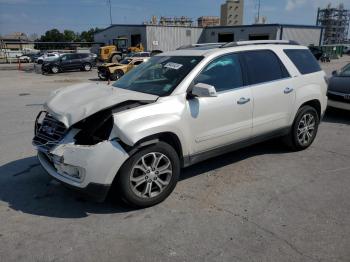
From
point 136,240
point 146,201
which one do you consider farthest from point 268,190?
point 136,240

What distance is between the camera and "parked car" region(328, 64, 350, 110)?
303 inches

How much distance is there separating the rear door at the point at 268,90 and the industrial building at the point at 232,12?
78357 millimetres

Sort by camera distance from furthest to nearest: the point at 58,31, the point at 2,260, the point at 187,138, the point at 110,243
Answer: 1. the point at 58,31
2. the point at 187,138
3. the point at 110,243
4. the point at 2,260

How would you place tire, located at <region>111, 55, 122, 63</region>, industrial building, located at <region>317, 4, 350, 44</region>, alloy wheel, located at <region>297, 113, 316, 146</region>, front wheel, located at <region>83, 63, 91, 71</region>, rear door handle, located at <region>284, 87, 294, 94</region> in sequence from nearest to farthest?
1. rear door handle, located at <region>284, 87, 294, 94</region>
2. alloy wheel, located at <region>297, 113, 316, 146</region>
3. front wheel, located at <region>83, 63, 91, 71</region>
4. tire, located at <region>111, 55, 122, 63</region>
5. industrial building, located at <region>317, 4, 350, 44</region>

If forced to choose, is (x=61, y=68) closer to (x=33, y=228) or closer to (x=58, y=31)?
(x=33, y=228)

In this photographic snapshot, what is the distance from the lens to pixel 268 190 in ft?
13.5

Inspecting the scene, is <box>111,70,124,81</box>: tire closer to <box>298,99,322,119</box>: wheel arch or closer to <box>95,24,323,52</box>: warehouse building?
<box>298,99,322,119</box>: wheel arch

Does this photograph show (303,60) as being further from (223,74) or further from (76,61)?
(76,61)

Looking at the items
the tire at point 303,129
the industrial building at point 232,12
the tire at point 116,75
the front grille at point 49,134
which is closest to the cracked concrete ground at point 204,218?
the tire at point 303,129

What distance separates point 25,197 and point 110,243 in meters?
1.54

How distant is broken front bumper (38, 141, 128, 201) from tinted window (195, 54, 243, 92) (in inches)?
56.0

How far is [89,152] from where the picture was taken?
321cm

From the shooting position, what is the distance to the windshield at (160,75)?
3.99 metres

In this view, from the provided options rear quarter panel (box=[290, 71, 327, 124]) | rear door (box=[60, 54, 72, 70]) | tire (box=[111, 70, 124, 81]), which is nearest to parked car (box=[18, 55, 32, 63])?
rear door (box=[60, 54, 72, 70])
